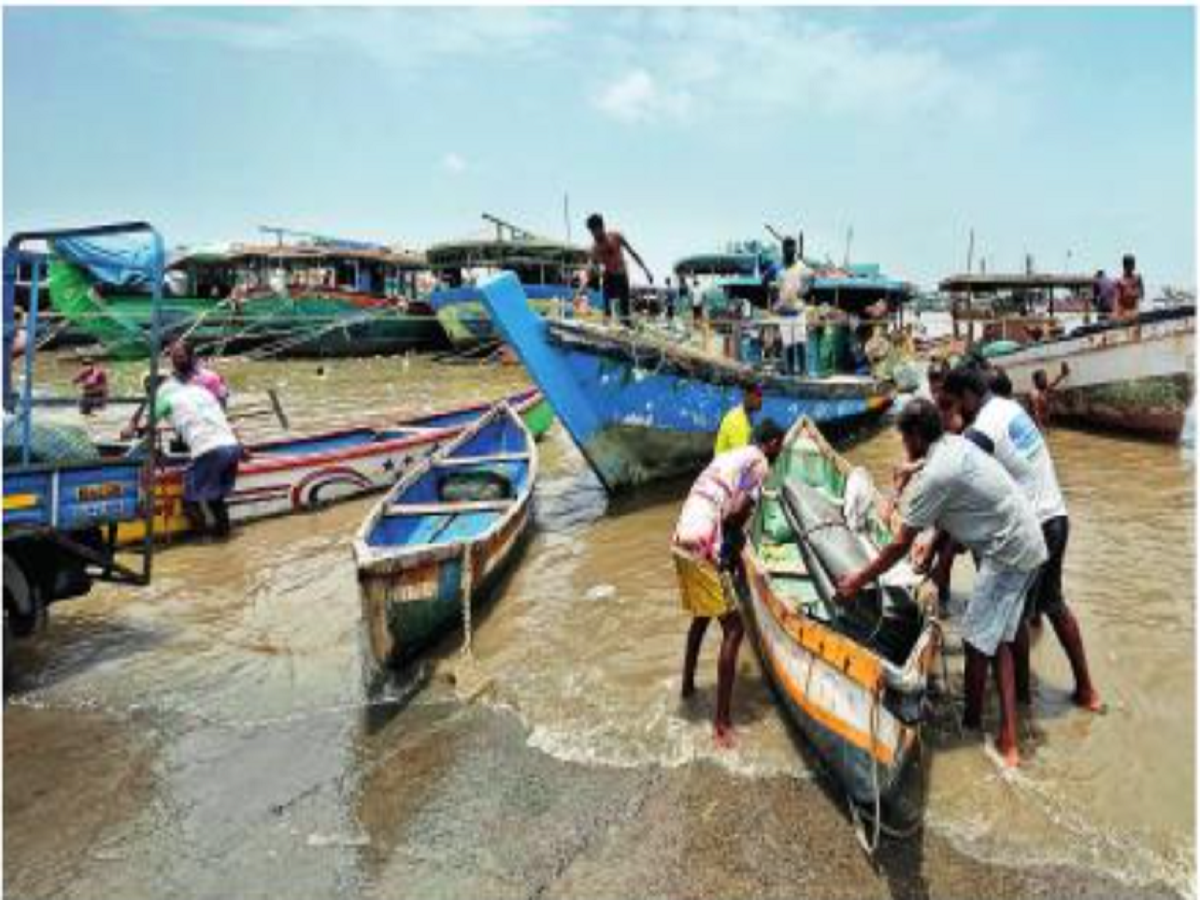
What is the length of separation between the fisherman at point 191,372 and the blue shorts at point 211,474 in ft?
1.75

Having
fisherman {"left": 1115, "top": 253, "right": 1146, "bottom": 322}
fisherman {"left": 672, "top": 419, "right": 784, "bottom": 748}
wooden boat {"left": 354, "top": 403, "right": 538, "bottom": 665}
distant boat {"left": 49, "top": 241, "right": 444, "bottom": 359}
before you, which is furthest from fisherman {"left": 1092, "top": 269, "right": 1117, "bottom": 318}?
distant boat {"left": 49, "top": 241, "right": 444, "bottom": 359}

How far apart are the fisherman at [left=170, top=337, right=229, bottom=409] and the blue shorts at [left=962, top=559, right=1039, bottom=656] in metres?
7.04

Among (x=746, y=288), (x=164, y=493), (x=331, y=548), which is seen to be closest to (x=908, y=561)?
(x=331, y=548)

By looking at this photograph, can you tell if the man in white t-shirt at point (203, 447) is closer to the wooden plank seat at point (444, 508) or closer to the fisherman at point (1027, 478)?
the wooden plank seat at point (444, 508)

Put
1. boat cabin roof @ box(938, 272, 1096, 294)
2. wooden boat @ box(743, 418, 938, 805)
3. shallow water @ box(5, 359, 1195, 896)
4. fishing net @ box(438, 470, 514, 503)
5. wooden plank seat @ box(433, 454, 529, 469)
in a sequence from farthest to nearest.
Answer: boat cabin roof @ box(938, 272, 1096, 294)
wooden plank seat @ box(433, 454, 529, 469)
fishing net @ box(438, 470, 514, 503)
shallow water @ box(5, 359, 1195, 896)
wooden boat @ box(743, 418, 938, 805)

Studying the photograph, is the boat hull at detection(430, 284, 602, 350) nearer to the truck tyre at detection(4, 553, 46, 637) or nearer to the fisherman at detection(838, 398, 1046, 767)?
the truck tyre at detection(4, 553, 46, 637)

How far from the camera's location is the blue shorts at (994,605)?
457 centimetres

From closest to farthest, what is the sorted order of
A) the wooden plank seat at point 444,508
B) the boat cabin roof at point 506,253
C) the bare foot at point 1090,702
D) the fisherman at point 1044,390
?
the bare foot at point 1090,702 → the wooden plank seat at point 444,508 → the fisherman at point 1044,390 → the boat cabin roof at point 506,253

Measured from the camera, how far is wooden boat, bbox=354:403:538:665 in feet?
19.1

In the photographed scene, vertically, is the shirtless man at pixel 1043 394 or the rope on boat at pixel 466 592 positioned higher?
the shirtless man at pixel 1043 394

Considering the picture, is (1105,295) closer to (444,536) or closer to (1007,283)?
(1007,283)

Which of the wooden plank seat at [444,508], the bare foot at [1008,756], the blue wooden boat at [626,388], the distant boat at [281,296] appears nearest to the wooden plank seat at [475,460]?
the blue wooden boat at [626,388]

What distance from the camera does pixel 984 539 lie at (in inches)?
179

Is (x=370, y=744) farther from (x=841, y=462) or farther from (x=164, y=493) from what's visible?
(x=164, y=493)
